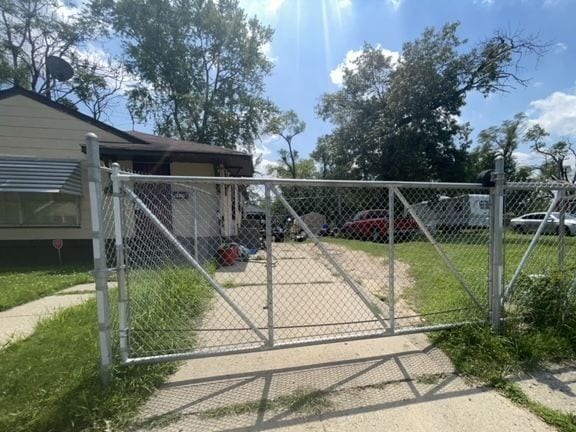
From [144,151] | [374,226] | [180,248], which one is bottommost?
[374,226]

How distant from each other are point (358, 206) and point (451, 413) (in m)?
2.44

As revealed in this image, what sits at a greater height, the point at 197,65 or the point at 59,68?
the point at 197,65

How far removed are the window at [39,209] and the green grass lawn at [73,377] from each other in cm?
612

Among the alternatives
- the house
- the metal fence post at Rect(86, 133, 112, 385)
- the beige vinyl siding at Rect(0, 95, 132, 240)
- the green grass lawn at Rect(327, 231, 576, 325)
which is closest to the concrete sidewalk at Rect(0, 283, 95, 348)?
the metal fence post at Rect(86, 133, 112, 385)

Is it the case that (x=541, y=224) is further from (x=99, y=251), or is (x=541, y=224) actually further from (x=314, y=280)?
(x=99, y=251)

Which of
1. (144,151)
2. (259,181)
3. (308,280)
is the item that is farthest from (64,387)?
(144,151)

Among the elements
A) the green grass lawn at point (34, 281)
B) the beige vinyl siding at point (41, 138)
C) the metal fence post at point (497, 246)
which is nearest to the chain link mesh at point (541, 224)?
the metal fence post at point (497, 246)

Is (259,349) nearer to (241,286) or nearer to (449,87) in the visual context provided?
(241,286)

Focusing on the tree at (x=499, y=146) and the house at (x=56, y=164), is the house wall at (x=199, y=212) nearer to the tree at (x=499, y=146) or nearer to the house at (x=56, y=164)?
the house at (x=56, y=164)

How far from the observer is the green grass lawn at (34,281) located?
5.13 meters

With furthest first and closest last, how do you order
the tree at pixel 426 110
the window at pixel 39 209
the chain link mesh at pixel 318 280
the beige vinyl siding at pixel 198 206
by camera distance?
the tree at pixel 426 110, the window at pixel 39 209, the beige vinyl siding at pixel 198 206, the chain link mesh at pixel 318 280

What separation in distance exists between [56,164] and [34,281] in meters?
3.70

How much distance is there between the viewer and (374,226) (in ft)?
20.7

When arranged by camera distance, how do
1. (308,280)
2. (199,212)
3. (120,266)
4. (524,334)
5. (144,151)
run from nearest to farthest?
(120,266)
(524,334)
(308,280)
(144,151)
(199,212)
